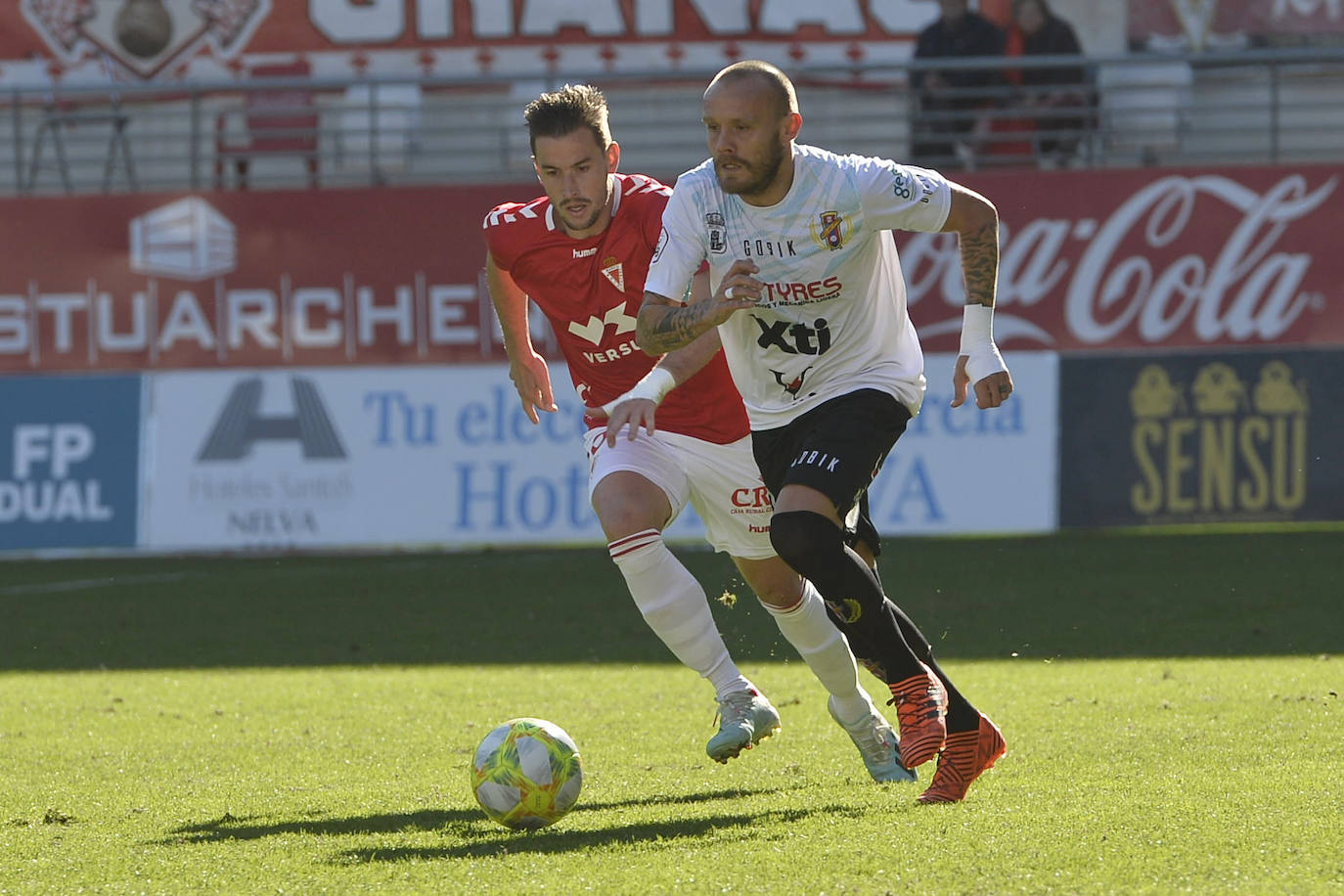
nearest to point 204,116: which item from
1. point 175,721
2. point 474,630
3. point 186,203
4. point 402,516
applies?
point 186,203

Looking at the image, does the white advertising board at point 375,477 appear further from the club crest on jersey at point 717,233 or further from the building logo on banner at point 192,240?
the club crest on jersey at point 717,233

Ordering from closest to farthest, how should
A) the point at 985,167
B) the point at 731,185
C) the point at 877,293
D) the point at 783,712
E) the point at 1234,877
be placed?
the point at 1234,877, the point at 731,185, the point at 877,293, the point at 783,712, the point at 985,167

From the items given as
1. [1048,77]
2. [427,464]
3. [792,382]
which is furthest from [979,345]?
[1048,77]

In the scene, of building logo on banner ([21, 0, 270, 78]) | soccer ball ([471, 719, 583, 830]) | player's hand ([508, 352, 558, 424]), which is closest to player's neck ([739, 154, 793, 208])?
player's hand ([508, 352, 558, 424])

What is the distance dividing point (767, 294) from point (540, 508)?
8.79 metres

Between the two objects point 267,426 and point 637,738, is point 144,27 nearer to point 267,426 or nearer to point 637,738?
point 267,426

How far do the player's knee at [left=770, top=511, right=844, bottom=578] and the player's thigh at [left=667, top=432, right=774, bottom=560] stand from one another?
2.82ft

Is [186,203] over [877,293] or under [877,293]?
over

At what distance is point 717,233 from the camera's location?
518 centimetres

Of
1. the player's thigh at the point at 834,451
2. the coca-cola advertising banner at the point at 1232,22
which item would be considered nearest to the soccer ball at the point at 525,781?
the player's thigh at the point at 834,451

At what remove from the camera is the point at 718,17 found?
1836cm

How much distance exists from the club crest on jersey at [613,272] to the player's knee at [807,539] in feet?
4.59

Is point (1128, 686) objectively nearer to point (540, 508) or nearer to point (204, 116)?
point (540, 508)

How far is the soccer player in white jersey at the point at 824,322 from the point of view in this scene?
4.95 m
